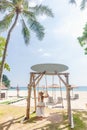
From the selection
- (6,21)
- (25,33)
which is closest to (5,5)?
(6,21)

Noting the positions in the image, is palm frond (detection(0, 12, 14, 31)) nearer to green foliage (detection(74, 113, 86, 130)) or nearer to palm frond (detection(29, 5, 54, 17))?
palm frond (detection(29, 5, 54, 17))

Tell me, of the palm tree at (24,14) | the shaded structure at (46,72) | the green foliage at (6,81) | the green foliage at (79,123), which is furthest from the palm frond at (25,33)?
the green foliage at (6,81)

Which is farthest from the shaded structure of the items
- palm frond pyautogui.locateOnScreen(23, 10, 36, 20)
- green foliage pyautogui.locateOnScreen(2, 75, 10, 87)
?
green foliage pyautogui.locateOnScreen(2, 75, 10, 87)

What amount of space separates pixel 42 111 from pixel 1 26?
11.0 m

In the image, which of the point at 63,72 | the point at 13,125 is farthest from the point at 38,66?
the point at 13,125

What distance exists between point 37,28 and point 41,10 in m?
1.96

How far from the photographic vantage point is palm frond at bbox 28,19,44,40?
74.2 feet

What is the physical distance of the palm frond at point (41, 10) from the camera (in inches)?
895

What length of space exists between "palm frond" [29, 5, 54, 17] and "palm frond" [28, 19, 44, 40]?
1.04 meters

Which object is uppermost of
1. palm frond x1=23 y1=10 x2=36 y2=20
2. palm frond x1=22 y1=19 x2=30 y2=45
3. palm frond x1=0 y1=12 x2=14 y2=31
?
palm frond x1=23 y1=10 x2=36 y2=20

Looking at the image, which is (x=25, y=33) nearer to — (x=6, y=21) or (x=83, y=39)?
(x=6, y=21)

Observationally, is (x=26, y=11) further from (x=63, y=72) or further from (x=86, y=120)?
(x=86, y=120)

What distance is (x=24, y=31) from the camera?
23312 millimetres

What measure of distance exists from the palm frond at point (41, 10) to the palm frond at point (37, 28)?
1.04 meters
